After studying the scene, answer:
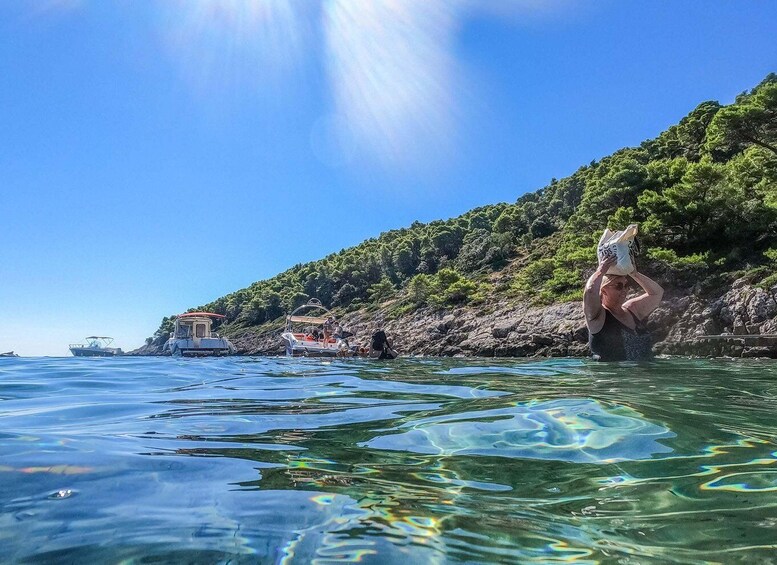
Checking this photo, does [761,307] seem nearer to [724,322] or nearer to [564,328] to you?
[724,322]

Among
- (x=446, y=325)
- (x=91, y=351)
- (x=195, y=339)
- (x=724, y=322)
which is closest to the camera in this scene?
(x=724, y=322)

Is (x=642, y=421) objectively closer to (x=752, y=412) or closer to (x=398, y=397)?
(x=752, y=412)

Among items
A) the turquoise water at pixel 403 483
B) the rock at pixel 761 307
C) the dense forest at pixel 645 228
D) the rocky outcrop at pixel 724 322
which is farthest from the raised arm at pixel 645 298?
the dense forest at pixel 645 228

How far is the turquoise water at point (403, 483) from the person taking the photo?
138cm

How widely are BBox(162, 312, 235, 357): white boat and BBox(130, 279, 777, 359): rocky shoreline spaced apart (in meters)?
14.7

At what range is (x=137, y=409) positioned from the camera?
13.3 feet

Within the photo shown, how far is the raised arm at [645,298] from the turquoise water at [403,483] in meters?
3.74

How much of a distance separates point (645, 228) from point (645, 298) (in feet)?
79.2

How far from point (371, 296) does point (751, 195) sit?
5108cm

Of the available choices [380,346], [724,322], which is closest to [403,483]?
[380,346]

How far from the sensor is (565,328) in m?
29.6

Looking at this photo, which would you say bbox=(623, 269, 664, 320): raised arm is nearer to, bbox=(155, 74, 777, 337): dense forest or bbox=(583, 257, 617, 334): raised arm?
bbox=(583, 257, 617, 334): raised arm

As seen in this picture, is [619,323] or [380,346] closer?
[619,323]

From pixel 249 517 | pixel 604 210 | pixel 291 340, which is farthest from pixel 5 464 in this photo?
pixel 604 210
